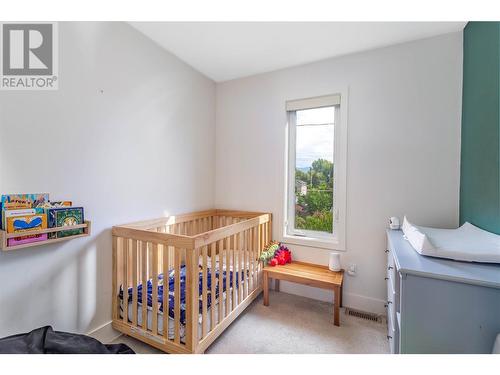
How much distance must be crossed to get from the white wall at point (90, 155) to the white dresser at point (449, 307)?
1.93 metres

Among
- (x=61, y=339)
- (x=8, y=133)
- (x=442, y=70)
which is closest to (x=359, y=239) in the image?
(x=442, y=70)

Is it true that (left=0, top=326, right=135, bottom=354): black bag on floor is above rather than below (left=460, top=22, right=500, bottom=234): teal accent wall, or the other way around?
below

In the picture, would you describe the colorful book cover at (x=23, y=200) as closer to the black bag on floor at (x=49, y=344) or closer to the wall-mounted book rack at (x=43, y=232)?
the wall-mounted book rack at (x=43, y=232)

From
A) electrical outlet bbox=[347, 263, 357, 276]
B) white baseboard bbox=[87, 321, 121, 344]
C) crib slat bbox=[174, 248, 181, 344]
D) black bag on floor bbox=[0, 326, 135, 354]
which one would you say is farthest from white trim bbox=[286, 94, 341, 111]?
white baseboard bbox=[87, 321, 121, 344]

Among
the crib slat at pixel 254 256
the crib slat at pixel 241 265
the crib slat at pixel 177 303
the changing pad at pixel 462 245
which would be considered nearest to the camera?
the changing pad at pixel 462 245

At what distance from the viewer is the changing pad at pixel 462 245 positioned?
109cm

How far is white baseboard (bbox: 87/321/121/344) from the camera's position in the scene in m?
1.64

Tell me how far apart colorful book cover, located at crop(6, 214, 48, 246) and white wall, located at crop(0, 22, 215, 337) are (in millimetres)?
121

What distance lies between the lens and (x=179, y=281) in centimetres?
146

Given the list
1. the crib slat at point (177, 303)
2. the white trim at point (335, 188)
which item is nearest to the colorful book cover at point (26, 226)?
the crib slat at point (177, 303)

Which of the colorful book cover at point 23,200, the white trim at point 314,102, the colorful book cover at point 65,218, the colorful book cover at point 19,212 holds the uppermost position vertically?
the white trim at point 314,102

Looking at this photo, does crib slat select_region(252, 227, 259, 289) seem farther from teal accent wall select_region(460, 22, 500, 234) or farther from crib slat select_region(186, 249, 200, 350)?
teal accent wall select_region(460, 22, 500, 234)

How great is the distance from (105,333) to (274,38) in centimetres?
274
